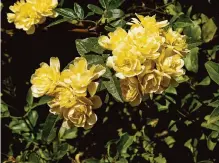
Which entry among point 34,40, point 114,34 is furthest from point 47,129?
point 34,40

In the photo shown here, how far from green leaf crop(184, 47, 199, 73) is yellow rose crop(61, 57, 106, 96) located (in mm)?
573

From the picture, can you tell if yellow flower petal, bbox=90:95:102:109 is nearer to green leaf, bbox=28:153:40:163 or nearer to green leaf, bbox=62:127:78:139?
green leaf, bbox=28:153:40:163

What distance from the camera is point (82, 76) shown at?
1.32 metres

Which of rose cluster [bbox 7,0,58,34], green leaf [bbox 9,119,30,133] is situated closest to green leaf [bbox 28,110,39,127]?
green leaf [bbox 9,119,30,133]

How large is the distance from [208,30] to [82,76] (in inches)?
30.2

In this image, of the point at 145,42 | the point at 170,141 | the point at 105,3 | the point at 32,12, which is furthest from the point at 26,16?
the point at 170,141

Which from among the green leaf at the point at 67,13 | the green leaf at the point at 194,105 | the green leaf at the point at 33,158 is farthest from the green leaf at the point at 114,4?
the green leaf at the point at 33,158

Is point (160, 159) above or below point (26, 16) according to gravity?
below

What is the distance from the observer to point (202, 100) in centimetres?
193

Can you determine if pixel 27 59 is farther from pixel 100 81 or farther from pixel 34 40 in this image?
pixel 100 81

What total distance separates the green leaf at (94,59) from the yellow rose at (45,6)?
1.44 ft

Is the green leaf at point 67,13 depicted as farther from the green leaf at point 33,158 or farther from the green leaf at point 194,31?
the green leaf at point 33,158

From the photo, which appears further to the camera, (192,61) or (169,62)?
(192,61)

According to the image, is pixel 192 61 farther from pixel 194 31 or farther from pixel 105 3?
pixel 105 3
